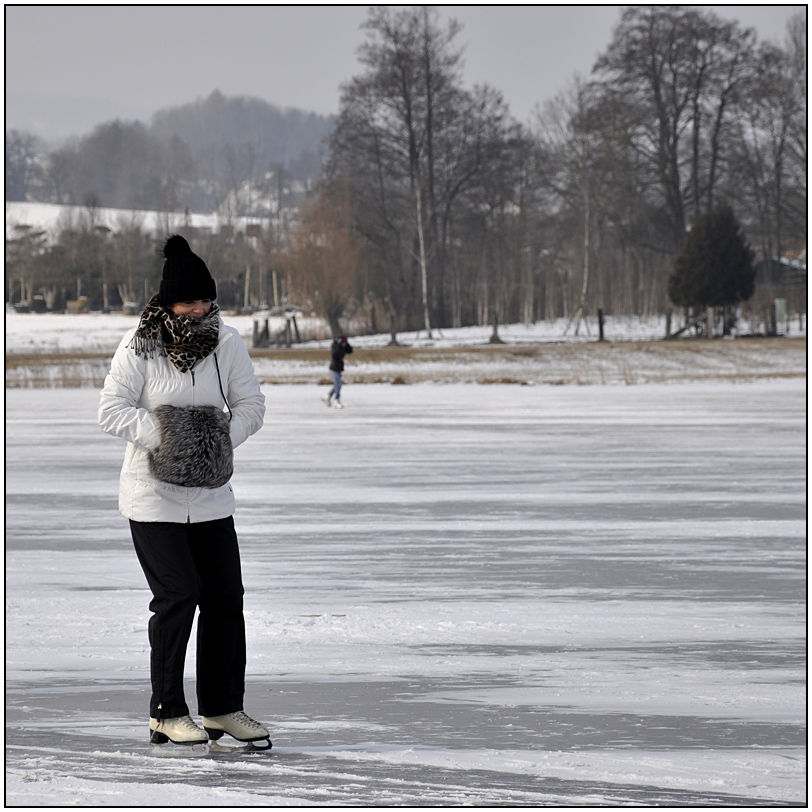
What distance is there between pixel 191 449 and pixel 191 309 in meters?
0.48

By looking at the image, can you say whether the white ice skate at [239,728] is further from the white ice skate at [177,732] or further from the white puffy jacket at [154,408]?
the white puffy jacket at [154,408]

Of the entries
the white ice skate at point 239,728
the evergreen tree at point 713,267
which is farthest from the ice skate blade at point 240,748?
the evergreen tree at point 713,267

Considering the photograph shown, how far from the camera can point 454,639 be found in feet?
19.3

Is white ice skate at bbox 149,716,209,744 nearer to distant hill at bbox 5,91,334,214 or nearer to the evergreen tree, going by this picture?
the evergreen tree

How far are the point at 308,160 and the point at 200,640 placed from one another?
158391 mm

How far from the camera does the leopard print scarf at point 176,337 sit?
4.09 m

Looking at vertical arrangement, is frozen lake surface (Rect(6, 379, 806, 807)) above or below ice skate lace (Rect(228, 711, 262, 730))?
below

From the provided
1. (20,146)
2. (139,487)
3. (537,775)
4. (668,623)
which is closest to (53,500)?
(668,623)

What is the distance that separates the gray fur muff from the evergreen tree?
43216 mm

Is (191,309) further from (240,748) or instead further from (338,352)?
(338,352)

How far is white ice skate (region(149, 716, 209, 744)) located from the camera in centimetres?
420

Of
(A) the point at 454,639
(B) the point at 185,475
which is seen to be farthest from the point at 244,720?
(A) the point at 454,639

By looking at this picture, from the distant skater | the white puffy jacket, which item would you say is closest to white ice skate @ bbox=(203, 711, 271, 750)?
the white puffy jacket

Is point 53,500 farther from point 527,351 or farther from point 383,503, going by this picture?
point 527,351
